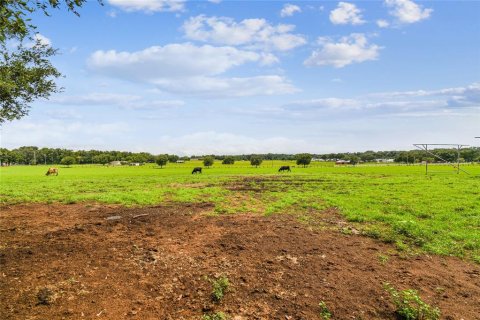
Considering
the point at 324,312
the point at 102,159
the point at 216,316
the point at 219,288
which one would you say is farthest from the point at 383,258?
the point at 102,159

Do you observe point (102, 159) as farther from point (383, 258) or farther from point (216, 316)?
point (216, 316)

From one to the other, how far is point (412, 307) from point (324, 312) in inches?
78.8

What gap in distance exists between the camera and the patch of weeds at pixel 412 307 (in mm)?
7133

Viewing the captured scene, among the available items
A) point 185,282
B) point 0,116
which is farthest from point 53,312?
point 0,116

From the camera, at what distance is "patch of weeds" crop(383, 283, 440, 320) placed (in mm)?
7133

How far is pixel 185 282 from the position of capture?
8.34 m

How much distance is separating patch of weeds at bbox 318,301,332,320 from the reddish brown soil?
4.8 inches

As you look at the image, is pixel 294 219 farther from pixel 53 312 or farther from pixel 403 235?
pixel 53 312

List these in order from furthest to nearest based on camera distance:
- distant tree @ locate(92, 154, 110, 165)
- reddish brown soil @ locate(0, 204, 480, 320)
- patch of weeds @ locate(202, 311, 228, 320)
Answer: distant tree @ locate(92, 154, 110, 165) < reddish brown soil @ locate(0, 204, 480, 320) < patch of weeds @ locate(202, 311, 228, 320)

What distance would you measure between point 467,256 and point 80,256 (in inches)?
485

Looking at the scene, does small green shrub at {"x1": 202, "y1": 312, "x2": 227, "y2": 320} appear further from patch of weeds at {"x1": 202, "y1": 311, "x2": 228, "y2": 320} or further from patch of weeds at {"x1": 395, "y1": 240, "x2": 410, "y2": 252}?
patch of weeds at {"x1": 395, "y1": 240, "x2": 410, "y2": 252}

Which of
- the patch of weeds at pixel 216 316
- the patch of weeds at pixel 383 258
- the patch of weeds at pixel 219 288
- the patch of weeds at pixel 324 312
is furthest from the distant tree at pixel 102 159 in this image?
the patch of weeds at pixel 324 312

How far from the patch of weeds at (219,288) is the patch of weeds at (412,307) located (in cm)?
391

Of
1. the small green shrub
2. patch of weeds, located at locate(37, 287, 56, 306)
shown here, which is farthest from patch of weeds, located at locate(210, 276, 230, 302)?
patch of weeds, located at locate(37, 287, 56, 306)
